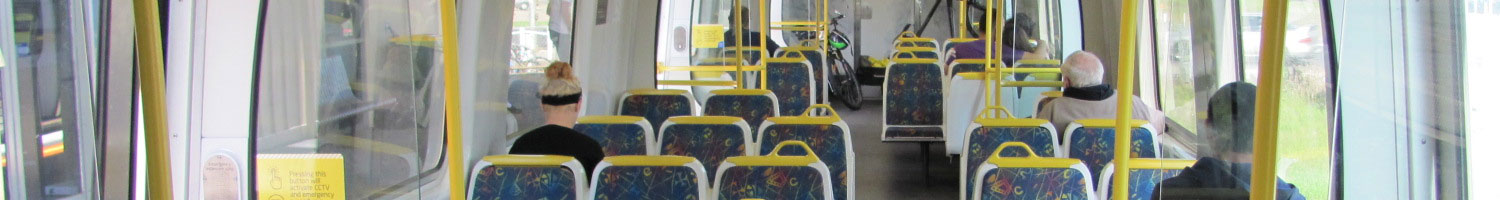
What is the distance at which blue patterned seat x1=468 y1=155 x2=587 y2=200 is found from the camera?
12.2ft

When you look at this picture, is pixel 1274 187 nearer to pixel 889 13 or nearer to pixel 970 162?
pixel 970 162

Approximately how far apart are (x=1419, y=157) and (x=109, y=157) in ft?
5.09

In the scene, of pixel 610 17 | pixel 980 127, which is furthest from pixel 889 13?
pixel 980 127

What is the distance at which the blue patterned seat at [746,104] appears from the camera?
602 centimetres

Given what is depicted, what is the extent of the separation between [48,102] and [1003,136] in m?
3.60

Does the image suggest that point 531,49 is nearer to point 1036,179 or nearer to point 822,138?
point 822,138

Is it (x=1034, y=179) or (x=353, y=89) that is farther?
(x=1034, y=179)

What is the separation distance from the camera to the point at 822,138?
4.80m

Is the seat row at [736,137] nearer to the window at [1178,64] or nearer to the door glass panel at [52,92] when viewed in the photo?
the window at [1178,64]

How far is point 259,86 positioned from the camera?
350 centimetres

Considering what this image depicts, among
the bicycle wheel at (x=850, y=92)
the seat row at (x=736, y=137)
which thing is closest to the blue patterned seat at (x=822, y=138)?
the seat row at (x=736, y=137)

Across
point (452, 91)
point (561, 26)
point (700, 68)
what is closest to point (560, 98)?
point (561, 26)

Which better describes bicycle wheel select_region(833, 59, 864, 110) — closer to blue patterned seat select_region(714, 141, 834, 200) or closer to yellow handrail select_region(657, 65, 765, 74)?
yellow handrail select_region(657, 65, 765, 74)

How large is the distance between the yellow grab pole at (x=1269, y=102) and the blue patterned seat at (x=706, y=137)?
10.1 feet
